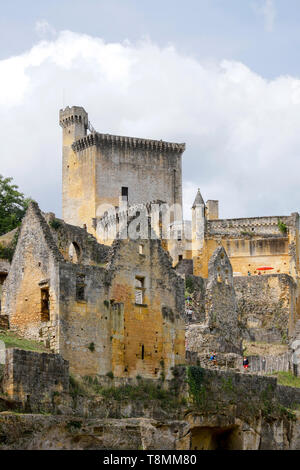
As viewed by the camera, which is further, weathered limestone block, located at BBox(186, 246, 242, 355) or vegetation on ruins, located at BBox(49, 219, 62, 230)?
weathered limestone block, located at BBox(186, 246, 242, 355)

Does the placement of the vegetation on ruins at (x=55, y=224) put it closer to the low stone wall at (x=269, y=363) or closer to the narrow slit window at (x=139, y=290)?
the narrow slit window at (x=139, y=290)

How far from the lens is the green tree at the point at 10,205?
191ft

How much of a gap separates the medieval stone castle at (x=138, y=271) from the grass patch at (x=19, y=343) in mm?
386

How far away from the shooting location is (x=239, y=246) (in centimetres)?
6762

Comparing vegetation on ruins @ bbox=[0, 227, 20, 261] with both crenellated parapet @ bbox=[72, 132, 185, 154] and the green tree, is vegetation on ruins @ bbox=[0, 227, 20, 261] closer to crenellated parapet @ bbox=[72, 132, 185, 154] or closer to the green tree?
the green tree

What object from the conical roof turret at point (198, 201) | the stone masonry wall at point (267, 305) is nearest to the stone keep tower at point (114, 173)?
the conical roof turret at point (198, 201)

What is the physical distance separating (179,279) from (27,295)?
645 cm

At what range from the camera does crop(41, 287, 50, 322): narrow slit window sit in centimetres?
3803

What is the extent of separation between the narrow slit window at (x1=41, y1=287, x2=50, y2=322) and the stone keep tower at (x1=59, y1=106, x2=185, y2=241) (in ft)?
128

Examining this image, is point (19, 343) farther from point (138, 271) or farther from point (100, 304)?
point (138, 271)

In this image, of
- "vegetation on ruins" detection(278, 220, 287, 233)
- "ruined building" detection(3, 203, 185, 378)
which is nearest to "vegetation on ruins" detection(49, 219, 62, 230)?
"ruined building" detection(3, 203, 185, 378)
